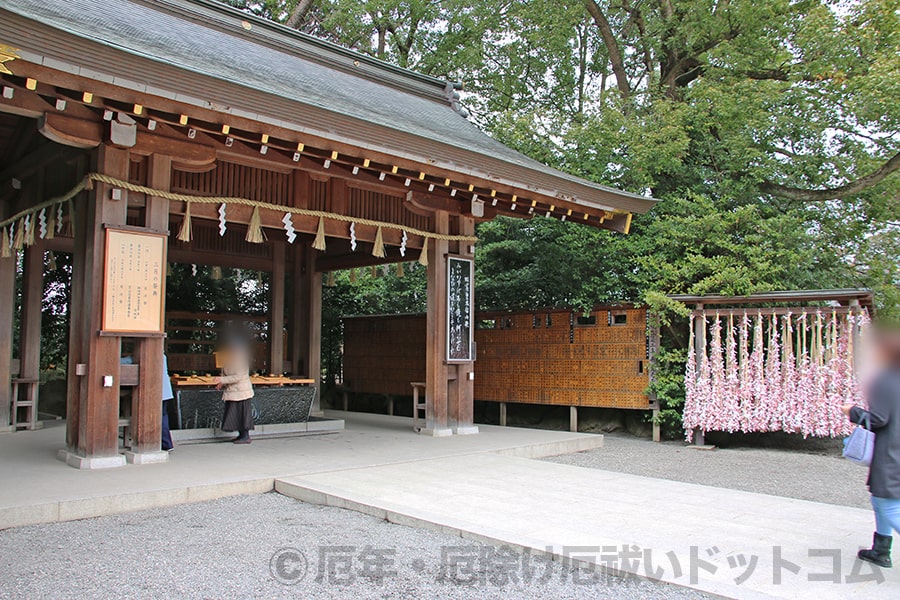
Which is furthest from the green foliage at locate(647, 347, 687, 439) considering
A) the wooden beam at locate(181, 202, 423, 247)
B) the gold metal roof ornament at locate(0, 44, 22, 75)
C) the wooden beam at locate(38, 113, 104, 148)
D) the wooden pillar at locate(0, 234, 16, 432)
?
the wooden pillar at locate(0, 234, 16, 432)

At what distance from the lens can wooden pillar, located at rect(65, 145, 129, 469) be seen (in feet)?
19.1

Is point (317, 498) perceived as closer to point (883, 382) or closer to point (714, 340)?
point (883, 382)

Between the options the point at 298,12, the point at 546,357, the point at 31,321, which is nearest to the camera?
the point at 31,321

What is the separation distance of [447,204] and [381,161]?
6.53ft

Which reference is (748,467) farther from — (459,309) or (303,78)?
(303,78)

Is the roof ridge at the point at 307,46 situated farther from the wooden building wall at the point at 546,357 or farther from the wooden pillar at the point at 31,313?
the wooden building wall at the point at 546,357

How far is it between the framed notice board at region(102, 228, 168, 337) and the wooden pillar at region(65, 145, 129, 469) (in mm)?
77

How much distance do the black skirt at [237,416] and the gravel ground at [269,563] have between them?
9.42 ft

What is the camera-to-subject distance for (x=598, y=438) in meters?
8.86

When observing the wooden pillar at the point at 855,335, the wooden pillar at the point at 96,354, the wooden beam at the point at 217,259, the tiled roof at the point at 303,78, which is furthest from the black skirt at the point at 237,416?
the wooden pillar at the point at 855,335

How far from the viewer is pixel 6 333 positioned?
8453 millimetres

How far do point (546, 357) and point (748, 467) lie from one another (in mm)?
3597

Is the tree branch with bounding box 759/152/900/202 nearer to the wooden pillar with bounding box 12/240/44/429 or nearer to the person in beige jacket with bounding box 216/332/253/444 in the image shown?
the person in beige jacket with bounding box 216/332/253/444

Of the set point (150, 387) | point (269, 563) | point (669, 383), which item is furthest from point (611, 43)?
point (269, 563)
